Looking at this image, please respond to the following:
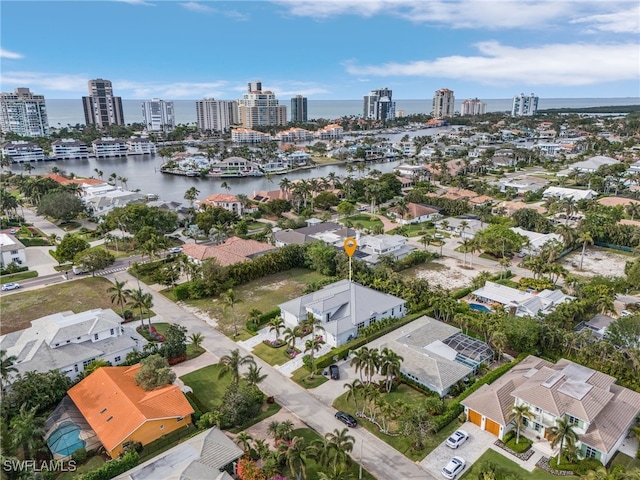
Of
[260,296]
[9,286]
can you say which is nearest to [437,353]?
[260,296]

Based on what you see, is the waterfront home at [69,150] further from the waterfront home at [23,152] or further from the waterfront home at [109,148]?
the waterfront home at [23,152]

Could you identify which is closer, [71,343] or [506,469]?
[506,469]

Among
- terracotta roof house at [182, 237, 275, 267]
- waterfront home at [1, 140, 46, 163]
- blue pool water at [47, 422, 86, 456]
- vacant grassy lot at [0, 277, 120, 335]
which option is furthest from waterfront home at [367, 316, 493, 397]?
waterfront home at [1, 140, 46, 163]

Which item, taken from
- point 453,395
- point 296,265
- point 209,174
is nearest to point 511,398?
point 453,395

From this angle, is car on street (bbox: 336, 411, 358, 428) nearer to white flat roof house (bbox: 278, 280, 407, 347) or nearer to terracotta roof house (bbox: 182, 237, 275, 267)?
white flat roof house (bbox: 278, 280, 407, 347)

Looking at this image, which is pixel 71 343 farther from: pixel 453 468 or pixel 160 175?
pixel 160 175
